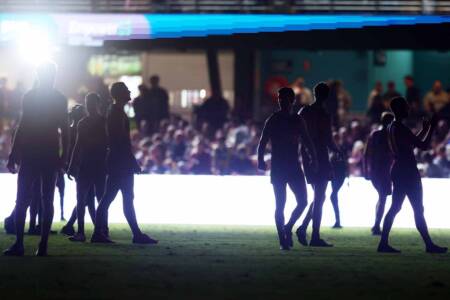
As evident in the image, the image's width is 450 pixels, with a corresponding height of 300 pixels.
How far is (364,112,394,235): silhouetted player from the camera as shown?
1769 cm

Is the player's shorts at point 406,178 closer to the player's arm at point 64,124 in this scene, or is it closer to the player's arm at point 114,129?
the player's arm at point 114,129

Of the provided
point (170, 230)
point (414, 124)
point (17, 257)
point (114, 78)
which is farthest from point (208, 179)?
point (114, 78)

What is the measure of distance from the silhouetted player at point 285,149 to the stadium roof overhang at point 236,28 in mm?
13958

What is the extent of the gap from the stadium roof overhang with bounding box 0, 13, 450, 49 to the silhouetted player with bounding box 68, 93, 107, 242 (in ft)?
41.7

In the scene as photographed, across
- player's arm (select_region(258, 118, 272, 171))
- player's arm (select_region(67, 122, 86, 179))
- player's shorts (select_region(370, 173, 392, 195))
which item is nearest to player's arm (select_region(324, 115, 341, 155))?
player's arm (select_region(258, 118, 272, 171))

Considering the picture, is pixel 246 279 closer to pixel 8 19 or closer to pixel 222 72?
pixel 8 19

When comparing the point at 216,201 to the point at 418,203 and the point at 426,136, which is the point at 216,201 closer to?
the point at 418,203

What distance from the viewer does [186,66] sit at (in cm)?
3469

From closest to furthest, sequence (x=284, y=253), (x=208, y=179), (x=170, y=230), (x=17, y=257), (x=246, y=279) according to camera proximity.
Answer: (x=246, y=279), (x=17, y=257), (x=284, y=253), (x=170, y=230), (x=208, y=179)

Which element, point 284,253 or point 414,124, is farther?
point 414,124

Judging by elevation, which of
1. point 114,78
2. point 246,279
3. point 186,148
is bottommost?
point 246,279

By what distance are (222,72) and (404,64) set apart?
187 inches

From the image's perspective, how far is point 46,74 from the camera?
13258 millimetres

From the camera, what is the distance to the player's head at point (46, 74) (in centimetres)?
1323
